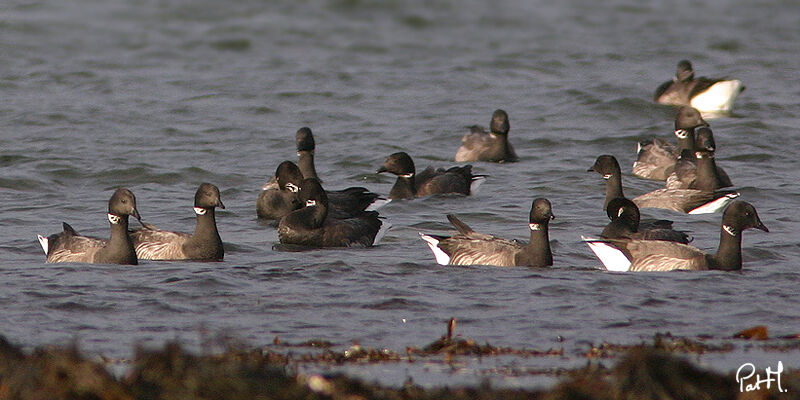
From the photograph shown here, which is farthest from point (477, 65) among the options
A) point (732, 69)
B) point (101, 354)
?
point (101, 354)

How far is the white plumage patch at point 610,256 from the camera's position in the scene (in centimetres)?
1266

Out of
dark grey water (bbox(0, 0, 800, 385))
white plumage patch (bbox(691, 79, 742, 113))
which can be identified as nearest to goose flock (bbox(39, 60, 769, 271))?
dark grey water (bbox(0, 0, 800, 385))

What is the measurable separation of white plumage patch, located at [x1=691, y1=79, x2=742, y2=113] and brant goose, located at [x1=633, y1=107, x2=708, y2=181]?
4.51 meters

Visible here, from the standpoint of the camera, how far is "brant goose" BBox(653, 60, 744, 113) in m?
24.8

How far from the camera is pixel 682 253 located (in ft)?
42.0

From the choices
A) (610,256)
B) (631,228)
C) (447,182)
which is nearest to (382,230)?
(631,228)

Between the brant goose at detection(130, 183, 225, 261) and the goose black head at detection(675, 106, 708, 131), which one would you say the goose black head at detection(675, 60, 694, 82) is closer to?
the goose black head at detection(675, 106, 708, 131)

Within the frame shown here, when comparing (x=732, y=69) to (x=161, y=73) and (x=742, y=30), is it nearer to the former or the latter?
(x=742, y=30)

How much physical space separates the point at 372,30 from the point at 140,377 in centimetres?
2777

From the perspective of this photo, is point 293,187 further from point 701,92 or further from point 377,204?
point 701,92

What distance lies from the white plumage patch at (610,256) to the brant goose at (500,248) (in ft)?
1.56

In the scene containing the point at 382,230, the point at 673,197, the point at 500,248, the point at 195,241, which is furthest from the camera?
the point at 673,197

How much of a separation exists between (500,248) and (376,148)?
27.1 ft

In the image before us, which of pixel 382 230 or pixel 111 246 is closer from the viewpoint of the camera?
pixel 111 246
